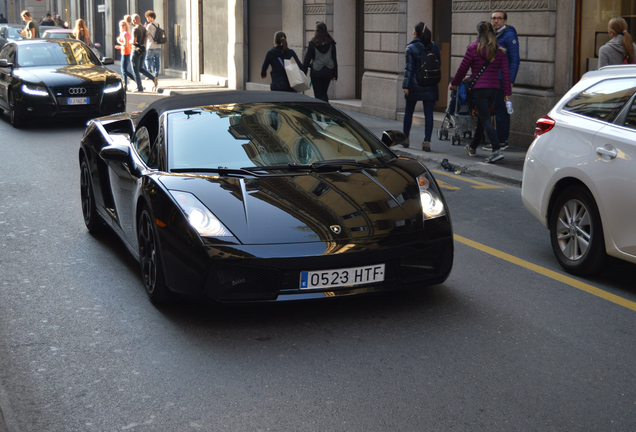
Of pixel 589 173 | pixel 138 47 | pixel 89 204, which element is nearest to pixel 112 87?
pixel 138 47

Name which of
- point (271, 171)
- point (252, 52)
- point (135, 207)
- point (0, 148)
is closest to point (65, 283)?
point (135, 207)

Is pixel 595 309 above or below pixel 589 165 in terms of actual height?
below

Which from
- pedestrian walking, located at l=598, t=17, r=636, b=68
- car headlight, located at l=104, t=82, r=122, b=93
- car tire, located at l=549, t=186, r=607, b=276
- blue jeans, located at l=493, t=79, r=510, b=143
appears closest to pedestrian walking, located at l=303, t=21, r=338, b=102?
car headlight, located at l=104, t=82, r=122, b=93

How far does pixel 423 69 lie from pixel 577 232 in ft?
21.8

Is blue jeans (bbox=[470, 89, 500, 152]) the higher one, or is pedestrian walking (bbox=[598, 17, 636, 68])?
pedestrian walking (bbox=[598, 17, 636, 68])

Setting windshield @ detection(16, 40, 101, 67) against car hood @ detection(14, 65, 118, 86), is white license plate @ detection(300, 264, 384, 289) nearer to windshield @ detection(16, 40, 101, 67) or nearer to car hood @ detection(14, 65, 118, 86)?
car hood @ detection(14, 65, 118, 86)

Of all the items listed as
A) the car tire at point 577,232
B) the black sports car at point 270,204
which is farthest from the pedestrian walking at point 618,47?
the black sports car at point 270,204

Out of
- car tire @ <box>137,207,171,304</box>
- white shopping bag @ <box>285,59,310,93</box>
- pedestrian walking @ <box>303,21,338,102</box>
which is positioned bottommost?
car tire @ <box>137,207,171,304</box>

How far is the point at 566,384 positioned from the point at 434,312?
119 cm

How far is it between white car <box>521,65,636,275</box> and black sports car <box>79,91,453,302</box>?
45.2 inches

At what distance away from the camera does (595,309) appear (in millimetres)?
5242

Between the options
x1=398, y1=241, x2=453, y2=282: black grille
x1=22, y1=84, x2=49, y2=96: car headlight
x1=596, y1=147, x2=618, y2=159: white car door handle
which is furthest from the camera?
x1=22, y1=84, x2=49, y2=96: car headlight

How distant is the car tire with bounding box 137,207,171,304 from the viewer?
506 cm

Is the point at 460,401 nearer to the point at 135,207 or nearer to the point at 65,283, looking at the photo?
the point at 135,207
